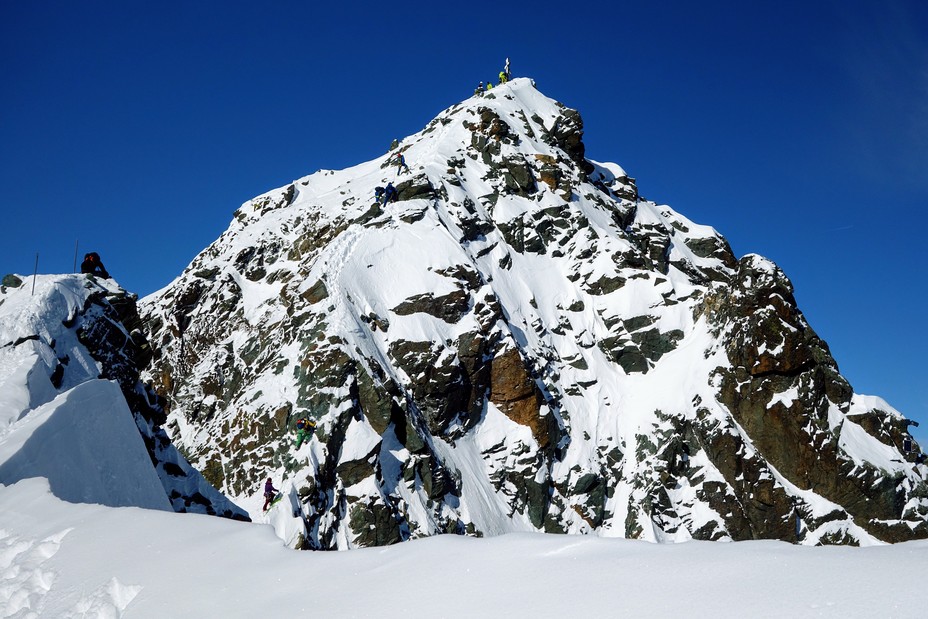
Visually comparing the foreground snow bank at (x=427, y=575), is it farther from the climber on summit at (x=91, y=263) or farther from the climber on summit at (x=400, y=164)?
the climber on summit at (x=400, y=164)

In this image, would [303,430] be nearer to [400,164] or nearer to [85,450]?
[85,450]

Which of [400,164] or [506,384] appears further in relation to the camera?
[400,164]

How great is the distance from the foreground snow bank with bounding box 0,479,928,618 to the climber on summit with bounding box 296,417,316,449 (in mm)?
27930

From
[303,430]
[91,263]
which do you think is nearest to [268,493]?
[303,430]

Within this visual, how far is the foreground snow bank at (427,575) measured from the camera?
437 centimetres

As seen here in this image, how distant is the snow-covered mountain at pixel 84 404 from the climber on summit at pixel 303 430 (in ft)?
28.7

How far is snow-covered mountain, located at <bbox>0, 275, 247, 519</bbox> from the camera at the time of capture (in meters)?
11.4

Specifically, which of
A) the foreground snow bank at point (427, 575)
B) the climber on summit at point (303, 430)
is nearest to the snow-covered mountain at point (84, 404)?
the foreground snow bank at point (427, 575)

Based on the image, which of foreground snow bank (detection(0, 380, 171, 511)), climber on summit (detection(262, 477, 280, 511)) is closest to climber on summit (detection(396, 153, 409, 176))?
climber on summit (detection(262, 477, 280, 511))

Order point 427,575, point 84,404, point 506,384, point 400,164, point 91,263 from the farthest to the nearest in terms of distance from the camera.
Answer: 1. point 400,164
2. point 506,384
3. point 91,263
4. point 84,404
5. point 427,575

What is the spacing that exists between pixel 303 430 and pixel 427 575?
105 ft

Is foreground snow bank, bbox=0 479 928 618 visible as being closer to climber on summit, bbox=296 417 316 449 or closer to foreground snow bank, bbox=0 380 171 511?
foreground snow bank, bbox=0 380 171 511

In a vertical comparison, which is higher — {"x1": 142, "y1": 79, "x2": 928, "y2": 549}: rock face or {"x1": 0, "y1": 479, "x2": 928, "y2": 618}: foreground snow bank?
{"x1": 142, "y1": 79, "x2": 928, "y2": 549}: rock face

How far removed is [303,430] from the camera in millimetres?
35906
